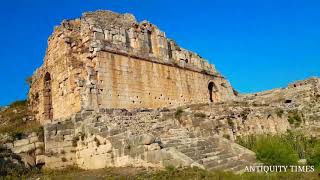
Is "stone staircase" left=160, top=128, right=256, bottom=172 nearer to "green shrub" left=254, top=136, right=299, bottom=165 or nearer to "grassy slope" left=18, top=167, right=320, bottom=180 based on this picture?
"green shrub" left=254, top=136, right=299, bottom=165

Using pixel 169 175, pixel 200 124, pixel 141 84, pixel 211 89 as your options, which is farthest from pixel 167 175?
pixel 211 89

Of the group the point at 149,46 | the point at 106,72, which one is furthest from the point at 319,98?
the point at 106,72

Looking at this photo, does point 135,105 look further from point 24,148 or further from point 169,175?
point 169,175

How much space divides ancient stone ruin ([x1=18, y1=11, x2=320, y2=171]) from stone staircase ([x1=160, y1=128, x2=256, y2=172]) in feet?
0.12

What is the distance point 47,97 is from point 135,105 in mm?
5941

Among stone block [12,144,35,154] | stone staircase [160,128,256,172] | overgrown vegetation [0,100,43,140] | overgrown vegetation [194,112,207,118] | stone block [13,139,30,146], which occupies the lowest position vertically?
stone staircase [160,128,256,172]

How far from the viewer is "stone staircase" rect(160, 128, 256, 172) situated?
12189mm

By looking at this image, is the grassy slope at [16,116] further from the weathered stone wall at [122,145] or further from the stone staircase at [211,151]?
the stone staircase at [211,151]

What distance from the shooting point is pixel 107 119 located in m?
14.5

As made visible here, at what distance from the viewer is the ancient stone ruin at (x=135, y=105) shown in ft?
42.1

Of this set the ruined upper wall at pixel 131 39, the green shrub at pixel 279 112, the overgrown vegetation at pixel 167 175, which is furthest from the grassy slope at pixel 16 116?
the green shrub at pixel 279 112

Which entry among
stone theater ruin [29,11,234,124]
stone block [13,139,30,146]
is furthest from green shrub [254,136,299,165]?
stone block [13,139,30,146]

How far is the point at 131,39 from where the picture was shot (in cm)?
2241

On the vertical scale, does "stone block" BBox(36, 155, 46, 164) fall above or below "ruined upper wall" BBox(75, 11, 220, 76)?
below
